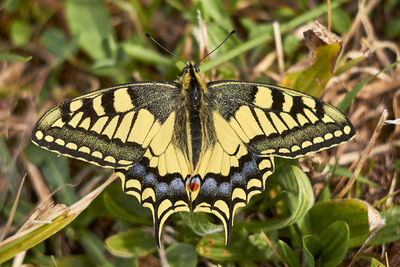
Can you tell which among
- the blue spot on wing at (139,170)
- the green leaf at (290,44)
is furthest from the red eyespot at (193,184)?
the green leaf at (290,44)

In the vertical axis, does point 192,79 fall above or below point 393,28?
below

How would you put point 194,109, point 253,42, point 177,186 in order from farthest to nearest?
point 253,42 → point 194,109 → point 177,186

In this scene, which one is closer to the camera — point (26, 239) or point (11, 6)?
point (26, 239)

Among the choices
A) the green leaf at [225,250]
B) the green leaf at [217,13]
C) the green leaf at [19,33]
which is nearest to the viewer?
the green leaf at [225,250]

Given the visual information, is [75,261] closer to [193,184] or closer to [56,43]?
[193,184]

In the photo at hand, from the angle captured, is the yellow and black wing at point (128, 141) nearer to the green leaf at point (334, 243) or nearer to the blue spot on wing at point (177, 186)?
the blue spot on wing at point (177, 186)

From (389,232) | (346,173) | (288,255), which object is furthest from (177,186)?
(389,232)

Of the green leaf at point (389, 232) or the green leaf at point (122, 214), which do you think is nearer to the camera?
the green leaf at point (389, 232)
